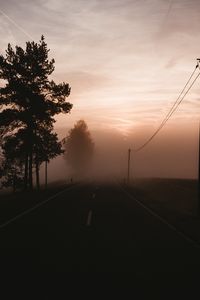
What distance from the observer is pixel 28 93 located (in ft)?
105

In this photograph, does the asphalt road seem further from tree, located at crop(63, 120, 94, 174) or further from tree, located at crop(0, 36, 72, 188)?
tree, located at crop(63, 120, 94, 174)

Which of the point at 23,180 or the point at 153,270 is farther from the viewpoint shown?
the point at 23,180

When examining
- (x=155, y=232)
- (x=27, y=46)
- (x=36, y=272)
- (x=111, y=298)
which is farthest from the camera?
(x=27, y=46)

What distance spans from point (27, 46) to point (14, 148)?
937 cm

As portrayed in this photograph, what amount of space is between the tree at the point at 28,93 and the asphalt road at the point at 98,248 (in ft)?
62.5

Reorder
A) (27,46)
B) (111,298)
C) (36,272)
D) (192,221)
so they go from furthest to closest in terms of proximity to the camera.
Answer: (27,46) → (192,221) → (36,272) → (111,298)

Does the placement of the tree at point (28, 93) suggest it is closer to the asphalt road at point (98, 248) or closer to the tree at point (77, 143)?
the asphalt road at point (98, 248)

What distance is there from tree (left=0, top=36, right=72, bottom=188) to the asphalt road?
19.0 m

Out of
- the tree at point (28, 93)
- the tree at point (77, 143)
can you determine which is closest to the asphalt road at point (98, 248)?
the tree at point (28, 93)

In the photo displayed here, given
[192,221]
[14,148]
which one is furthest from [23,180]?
[192,221]

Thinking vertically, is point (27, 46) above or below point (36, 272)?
above

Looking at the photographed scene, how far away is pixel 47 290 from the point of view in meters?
6.04

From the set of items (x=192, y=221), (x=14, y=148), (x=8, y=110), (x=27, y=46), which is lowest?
(x=192, y=221)

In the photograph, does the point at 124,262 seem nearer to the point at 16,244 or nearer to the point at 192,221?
the point at 16,244
